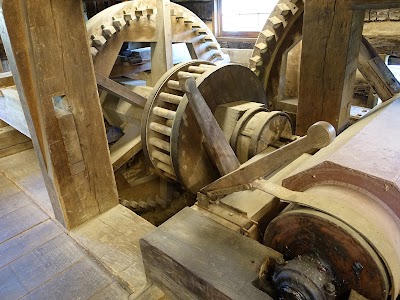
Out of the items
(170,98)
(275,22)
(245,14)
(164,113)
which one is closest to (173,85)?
(170,98)

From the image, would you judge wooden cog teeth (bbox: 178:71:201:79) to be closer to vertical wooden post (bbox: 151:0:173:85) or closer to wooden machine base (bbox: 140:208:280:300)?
vertical wooden post (bbox: 151:0:173:85)

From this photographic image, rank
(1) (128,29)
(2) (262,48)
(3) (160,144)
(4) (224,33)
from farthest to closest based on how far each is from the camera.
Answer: (4) (224,33)
(2) (262,48)
(1) (128,29)
(3) (160,144)

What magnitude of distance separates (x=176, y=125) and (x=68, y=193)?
2.91 ft

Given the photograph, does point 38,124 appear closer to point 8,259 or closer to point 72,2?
point 72,2

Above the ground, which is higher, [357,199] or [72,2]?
[72,2]

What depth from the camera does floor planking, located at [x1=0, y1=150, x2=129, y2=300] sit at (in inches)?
61.3

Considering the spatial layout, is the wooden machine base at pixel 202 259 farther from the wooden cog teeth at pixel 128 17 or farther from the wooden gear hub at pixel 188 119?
the wooden cog teeth at pixel 128 17

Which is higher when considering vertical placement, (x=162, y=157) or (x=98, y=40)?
(x=98, y=40)

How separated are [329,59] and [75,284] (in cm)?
184

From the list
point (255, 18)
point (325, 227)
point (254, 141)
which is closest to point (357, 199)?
point (325, 227)

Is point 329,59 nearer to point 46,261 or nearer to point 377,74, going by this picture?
point 377,74

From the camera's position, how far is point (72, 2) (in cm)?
155

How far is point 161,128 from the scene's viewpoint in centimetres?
256

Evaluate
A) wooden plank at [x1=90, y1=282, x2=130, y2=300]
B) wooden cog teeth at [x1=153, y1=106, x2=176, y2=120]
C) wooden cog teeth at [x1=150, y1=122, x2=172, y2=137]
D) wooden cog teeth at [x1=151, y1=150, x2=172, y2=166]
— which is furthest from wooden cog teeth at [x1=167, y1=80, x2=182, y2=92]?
wooden plank at [x1=90, y1=282, x2=130, y2=300]
